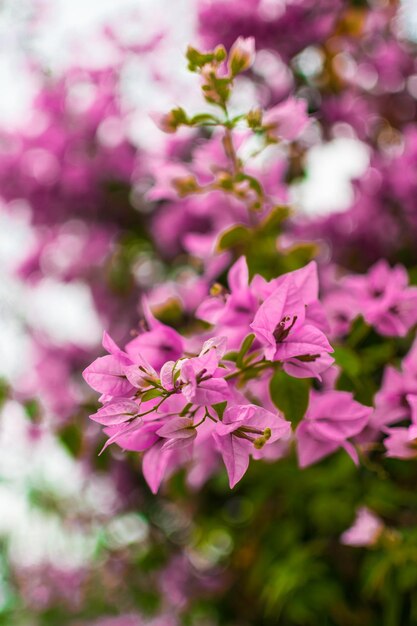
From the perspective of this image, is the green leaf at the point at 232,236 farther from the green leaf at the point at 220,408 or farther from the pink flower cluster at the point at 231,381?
the green leaf at the point at 220,408

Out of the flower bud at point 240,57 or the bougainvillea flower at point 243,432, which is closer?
the bougainvillea flower at point 243,432

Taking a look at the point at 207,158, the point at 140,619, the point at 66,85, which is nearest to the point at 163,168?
the point at 207,158

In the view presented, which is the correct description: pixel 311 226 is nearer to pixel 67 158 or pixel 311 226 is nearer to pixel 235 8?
pixel 235 8

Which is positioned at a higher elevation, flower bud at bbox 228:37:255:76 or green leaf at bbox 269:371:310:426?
flower bud at bbox 228:37:255:76

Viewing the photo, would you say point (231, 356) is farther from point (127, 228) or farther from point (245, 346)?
point (127, 228)

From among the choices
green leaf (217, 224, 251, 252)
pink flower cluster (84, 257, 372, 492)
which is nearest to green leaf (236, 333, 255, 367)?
pink flower cluster (84, 257, 372, 492)

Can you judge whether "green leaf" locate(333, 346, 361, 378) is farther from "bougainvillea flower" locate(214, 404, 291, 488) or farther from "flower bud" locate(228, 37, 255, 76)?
"flower bud" locate(228, 37, 255, 76)

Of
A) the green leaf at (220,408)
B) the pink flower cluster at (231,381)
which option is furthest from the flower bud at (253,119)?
the green leaf at (220,408)
